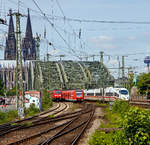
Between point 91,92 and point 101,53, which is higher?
point 101,53

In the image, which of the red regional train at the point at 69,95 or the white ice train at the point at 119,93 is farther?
the red regional train at the point at 69,95

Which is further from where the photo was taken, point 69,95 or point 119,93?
point 69,95

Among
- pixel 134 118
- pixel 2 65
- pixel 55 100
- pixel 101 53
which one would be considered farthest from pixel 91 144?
pixel 2 65

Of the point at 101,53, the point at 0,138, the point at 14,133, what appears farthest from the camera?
the point at 101,53

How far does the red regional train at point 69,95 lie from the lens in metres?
53.0

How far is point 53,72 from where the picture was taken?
13162cm

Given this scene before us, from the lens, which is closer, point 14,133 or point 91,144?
point 91,144

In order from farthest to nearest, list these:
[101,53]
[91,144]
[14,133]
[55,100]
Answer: [55,100] → [101,53] → [14,133] → [91,144]

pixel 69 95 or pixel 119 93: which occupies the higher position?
pixel 119 93

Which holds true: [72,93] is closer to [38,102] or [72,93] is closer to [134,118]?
[38,102]

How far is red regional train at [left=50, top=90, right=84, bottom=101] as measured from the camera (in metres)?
53.0

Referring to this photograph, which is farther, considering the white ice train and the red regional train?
the red regional train

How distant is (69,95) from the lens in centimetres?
5734

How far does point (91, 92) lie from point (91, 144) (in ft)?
145
